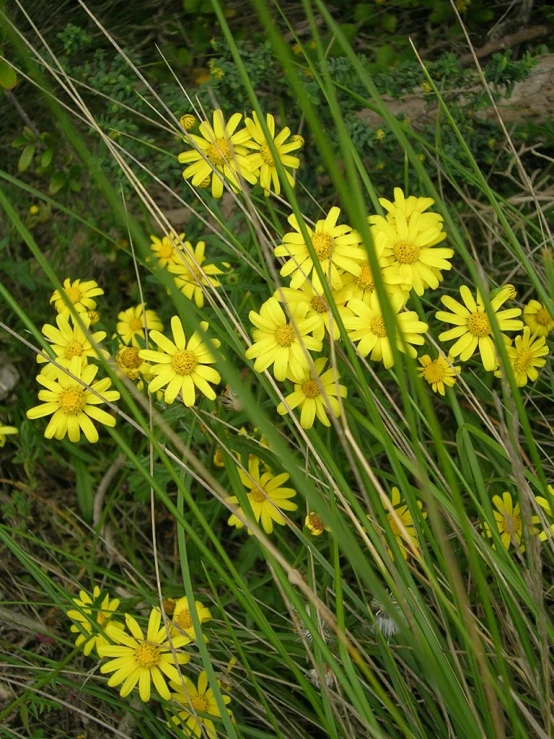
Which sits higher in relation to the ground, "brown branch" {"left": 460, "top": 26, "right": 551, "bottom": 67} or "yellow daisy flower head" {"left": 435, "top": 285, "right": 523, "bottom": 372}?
"brown branch" {"left": 460, "top": 26, "right": 551, "bottom": 67}

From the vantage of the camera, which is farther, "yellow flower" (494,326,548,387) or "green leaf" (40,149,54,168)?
"green leaf" (40,149,54,168)

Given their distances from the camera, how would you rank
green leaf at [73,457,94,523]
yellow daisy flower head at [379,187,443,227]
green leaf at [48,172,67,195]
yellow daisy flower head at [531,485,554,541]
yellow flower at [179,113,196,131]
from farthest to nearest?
green leaf at [48,172,67,195] → green leaf at [73,457,94,523] → yellow flower at [179,113,196,131] → yellow daisy flower head at [379,187,443,227] → yellow daisy flower head at [531,485,554,541]

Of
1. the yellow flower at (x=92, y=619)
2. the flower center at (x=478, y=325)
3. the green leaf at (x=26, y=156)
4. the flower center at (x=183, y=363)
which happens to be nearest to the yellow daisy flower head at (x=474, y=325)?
the flower center at (x=478, y=325)

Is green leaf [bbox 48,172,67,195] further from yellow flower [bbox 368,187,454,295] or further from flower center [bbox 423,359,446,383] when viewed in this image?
flower center [bbox 423,359,446,383]

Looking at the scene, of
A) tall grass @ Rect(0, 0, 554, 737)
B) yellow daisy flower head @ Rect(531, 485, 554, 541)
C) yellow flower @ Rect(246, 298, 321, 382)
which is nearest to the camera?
tall grass @ Rect(0, 0, 554, 737)

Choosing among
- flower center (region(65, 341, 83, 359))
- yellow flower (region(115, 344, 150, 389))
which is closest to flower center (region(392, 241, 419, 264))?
yellow flower (region(115, 344, 150, 389))

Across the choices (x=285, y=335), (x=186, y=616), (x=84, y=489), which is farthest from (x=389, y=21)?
(x=186, y=616)

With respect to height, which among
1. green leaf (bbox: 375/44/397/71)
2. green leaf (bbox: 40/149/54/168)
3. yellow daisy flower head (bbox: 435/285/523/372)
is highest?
green leaf (bbox: 40/149/54/168)
